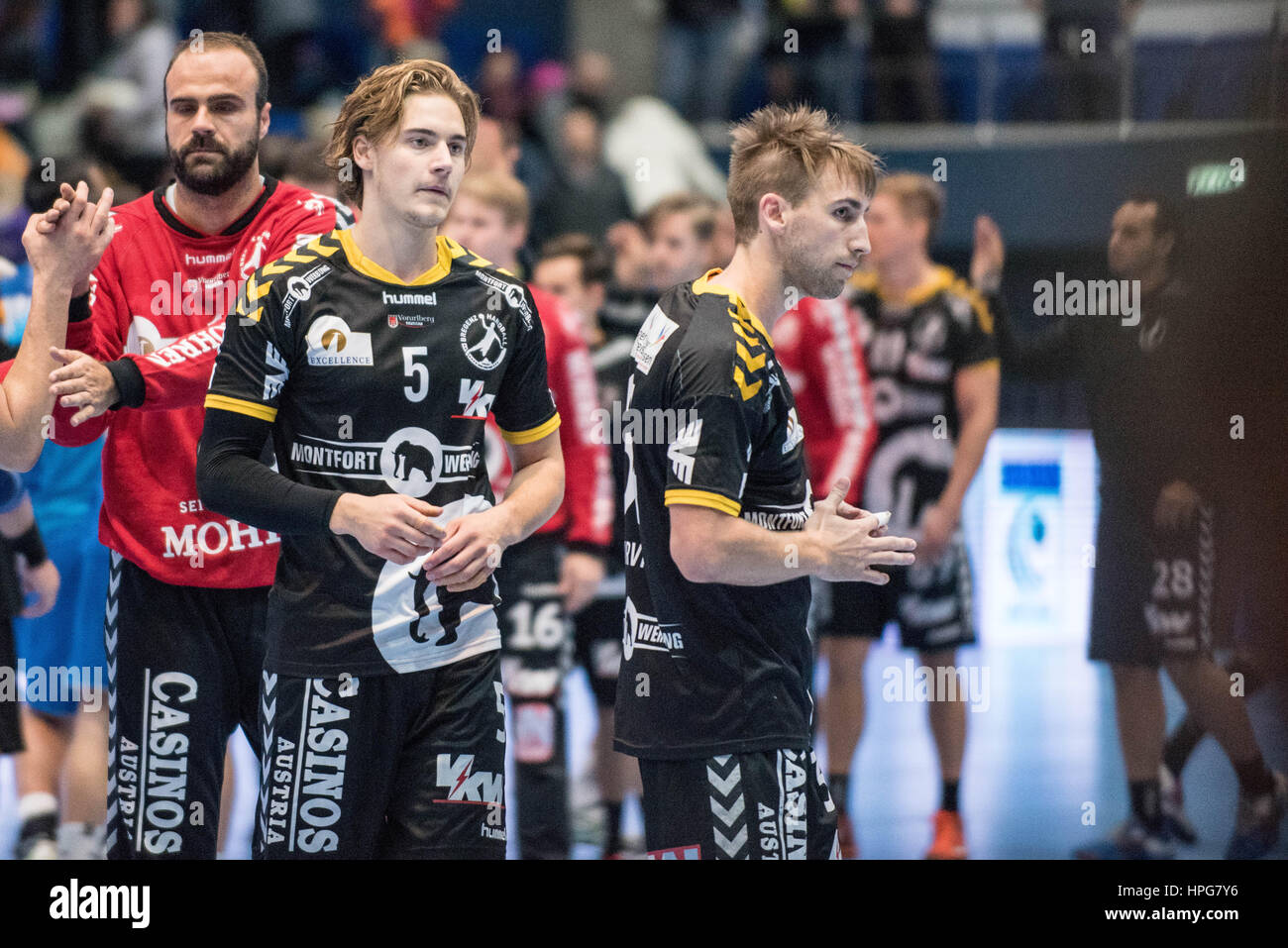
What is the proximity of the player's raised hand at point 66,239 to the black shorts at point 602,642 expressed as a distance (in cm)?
292

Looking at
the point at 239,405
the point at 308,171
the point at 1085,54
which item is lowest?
the point at 239,405

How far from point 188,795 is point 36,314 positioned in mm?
1236

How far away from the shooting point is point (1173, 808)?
602cm

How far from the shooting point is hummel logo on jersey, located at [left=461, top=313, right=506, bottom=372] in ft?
10.9

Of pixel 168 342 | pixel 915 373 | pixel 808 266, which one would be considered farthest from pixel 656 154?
pixel 808 266

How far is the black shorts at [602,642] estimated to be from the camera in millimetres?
6031

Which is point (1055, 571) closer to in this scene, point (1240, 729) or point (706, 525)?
point (1240, 729)

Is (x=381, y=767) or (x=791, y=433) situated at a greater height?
(x=791, y=433)

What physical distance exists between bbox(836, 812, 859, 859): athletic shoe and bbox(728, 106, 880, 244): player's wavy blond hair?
275cm

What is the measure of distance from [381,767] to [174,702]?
76 cm

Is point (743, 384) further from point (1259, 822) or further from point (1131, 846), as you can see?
point (1259, 822)

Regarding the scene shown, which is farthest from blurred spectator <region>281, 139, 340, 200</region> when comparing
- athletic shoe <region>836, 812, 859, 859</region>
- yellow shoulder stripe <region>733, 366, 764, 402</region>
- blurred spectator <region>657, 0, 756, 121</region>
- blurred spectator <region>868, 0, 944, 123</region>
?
blurred spectator <region>657, 0, 756, 121</region>

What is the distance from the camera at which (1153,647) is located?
602cm
